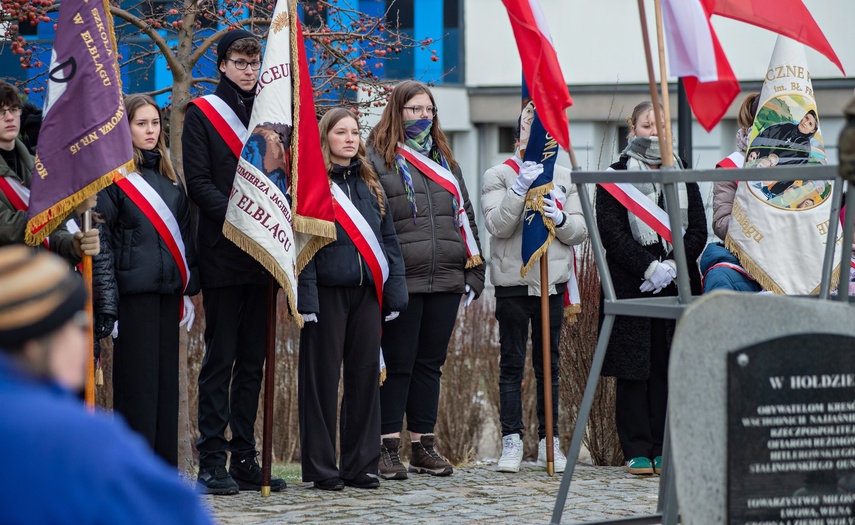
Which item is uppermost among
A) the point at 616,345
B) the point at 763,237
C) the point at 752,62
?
the point at 752,62

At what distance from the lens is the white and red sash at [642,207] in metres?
6.94

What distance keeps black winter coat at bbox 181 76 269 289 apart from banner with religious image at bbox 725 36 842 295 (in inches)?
92.9

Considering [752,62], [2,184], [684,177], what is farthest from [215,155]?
[752,62]

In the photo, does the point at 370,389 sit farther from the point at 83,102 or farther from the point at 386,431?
the point at 83,102

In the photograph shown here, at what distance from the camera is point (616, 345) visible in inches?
293

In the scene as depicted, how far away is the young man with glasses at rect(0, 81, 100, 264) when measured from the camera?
19.0 feet

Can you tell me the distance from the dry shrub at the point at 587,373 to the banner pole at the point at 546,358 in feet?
2.39

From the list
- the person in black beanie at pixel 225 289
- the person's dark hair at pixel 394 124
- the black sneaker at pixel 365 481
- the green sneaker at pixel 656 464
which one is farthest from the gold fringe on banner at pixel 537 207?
the person in black beanie at pixel 225 289

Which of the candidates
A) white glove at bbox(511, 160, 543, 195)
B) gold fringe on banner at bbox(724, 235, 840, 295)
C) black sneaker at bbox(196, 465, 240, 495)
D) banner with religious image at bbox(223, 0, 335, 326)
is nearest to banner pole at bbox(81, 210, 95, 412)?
banner with religious image at bbox(223, 0, 335, 326)

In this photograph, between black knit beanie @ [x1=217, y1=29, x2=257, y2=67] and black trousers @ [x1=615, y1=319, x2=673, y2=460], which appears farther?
black trousers @ [x1=615, y1=319, x2=673, y2=460]

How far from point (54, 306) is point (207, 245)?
459cm

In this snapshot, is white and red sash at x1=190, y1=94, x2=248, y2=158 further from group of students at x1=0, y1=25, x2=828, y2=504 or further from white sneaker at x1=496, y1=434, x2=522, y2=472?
white sneaker at x1=496, y1=434, x2=522, y2=472

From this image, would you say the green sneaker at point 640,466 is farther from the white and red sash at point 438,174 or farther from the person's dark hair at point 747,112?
the person's dark hair at point 747,112

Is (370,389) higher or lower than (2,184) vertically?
lower
